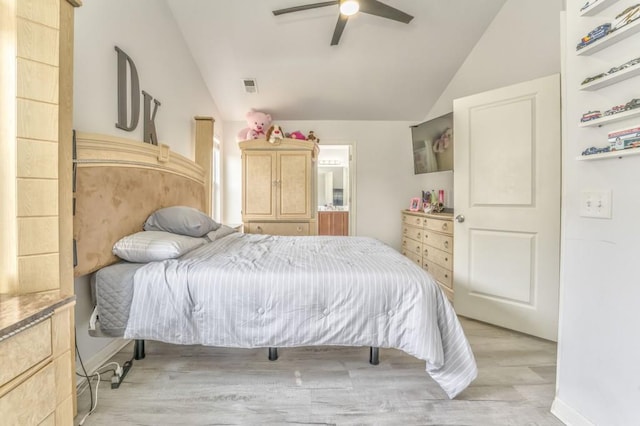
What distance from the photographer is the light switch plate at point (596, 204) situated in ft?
3.57

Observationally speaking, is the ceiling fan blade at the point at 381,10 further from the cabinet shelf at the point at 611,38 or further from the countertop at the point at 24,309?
the countertop at the point at 24,309

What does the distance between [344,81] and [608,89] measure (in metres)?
2.81

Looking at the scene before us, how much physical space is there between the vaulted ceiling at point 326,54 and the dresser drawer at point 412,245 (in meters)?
1.96

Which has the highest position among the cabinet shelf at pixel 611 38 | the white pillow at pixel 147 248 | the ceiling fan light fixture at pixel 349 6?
the ceiling fan light fixture at pixel 349 6

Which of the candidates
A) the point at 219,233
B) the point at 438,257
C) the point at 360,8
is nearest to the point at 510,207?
the point at 438,257

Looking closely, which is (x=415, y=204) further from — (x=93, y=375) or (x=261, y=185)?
(x=93, y=375)

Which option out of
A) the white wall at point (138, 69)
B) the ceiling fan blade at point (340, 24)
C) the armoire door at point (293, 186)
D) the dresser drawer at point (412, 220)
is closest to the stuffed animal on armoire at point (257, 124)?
the armoire door at point (293, 186)

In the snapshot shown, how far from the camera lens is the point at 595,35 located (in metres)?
1.09

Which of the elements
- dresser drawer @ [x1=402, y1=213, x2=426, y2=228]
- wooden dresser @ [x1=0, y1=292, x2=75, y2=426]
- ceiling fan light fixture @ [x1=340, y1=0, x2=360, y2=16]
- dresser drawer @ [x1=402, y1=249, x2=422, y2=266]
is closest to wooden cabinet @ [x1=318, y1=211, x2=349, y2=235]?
dresser drawer @ [x1=402, y1=213, x2=426, y2=228]

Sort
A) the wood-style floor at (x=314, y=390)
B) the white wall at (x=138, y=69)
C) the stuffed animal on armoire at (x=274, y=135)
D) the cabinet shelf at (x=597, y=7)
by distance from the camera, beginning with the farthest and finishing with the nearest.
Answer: the stuffed animal on armoire at (x=274, y=135) < the white wall at (x=138, y=69) < the wood-style floor at (x=314, y=390) < the cabinet shelf at (x=597, y=7)

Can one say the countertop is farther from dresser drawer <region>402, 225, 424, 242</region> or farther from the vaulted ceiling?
dresser drawer <region>402, 225, 424, 242</region>

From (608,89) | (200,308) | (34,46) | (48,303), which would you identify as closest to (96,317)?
(200,308)

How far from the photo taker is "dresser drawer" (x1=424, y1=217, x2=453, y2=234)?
2.64 metres

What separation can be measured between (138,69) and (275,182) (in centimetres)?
189
